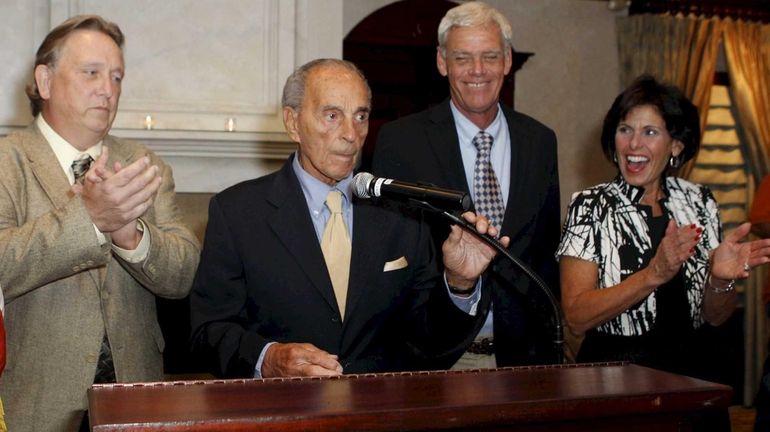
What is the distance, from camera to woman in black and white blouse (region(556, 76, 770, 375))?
2.93 m

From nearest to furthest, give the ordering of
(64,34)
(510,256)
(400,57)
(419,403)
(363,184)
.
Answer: (419,403) < (510,256) < (363,184) < (64,34) < (400,57)

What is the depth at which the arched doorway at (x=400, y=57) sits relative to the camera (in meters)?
6.46

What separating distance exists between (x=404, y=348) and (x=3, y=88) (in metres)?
1.99

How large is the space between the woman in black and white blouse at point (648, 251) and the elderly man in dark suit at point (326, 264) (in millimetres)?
567

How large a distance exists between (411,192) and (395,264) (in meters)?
0.52

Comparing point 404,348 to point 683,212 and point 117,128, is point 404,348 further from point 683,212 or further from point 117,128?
point 117,128

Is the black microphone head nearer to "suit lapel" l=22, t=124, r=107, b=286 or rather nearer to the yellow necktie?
the yellow necktie

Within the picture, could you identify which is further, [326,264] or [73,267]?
[326,264]

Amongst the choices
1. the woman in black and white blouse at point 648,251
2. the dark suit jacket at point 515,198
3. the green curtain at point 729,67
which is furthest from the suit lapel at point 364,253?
the green curtain at point 729,67

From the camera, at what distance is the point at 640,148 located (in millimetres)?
3156

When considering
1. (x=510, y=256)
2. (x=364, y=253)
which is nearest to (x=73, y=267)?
(x=364, y=253)

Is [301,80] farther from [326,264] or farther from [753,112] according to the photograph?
[753,112]

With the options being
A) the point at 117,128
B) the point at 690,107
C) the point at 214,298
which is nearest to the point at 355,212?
the point at 214,298

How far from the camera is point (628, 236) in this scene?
10.1ft
